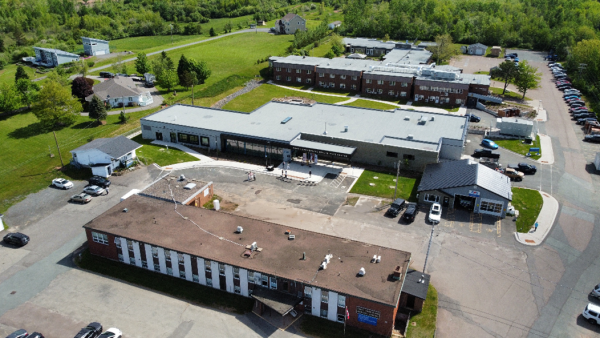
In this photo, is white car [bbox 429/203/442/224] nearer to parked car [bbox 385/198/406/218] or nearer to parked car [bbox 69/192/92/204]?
parked car [bbox 385/198/406/218]

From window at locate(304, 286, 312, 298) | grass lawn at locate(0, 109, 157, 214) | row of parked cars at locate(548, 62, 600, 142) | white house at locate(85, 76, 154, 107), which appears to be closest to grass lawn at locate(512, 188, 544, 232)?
window at locate(304, 286, 312, 298)

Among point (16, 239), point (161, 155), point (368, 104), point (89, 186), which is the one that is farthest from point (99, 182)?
point (368, 104)

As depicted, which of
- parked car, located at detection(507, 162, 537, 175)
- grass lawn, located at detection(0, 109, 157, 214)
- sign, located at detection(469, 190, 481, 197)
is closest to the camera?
sign, located at detection(469, 190, 481, 197)

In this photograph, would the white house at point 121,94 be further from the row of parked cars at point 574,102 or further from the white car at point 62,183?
the row of parked cars at point 574,102

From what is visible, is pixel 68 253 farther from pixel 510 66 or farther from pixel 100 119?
pixel 510 66

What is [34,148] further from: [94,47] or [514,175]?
[94,47]
